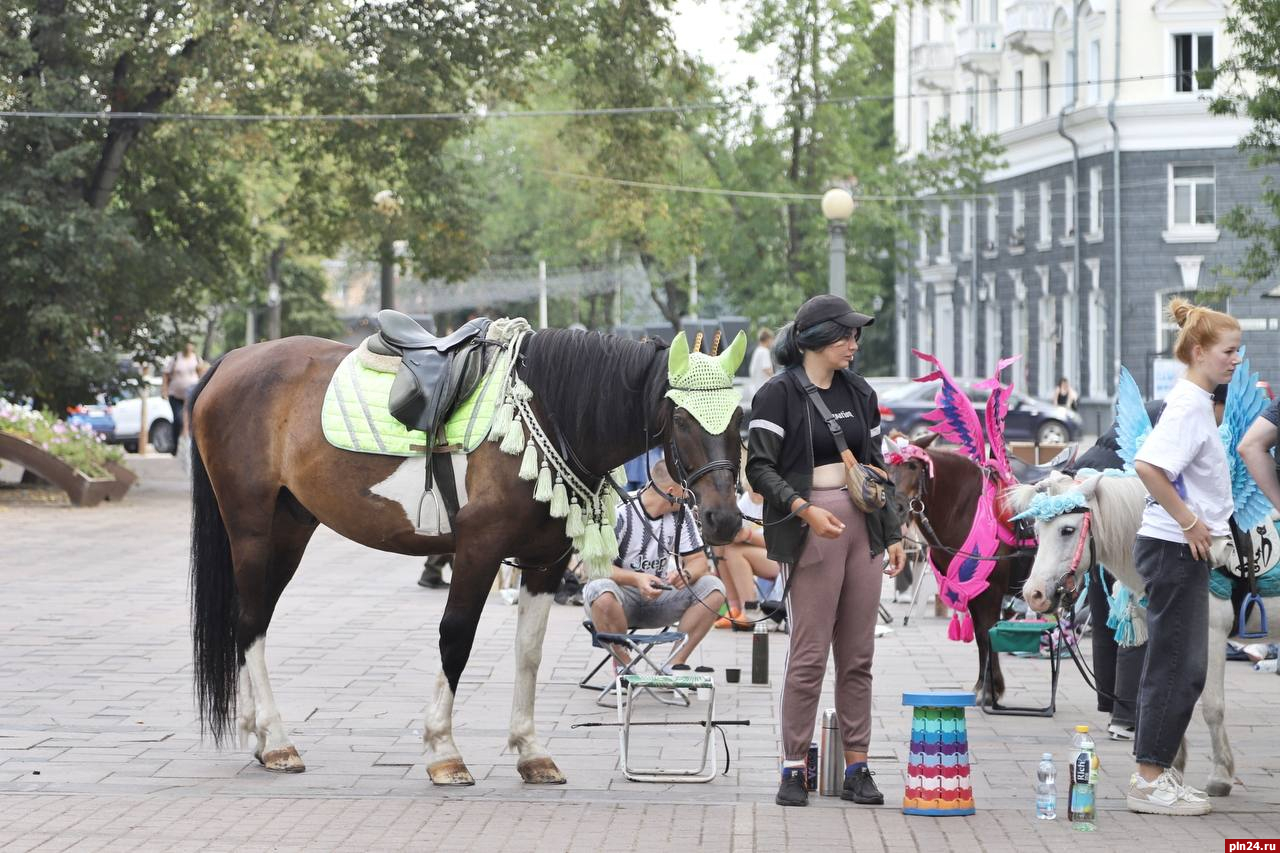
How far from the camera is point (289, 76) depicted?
24484 mm

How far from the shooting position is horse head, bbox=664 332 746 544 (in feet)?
21.9

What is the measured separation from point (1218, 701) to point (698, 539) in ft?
12.3

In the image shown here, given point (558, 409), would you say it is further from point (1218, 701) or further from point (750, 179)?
point (750, 179)

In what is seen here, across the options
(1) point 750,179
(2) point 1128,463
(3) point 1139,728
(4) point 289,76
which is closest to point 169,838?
(3) point 1139,728

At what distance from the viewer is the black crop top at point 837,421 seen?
692cm

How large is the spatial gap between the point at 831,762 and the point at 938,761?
56 centimetres

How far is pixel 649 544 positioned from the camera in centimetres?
1005

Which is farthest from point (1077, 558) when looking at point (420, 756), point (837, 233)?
point (837, 233)

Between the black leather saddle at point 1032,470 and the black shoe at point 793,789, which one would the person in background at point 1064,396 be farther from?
the black shoe at point 793,789

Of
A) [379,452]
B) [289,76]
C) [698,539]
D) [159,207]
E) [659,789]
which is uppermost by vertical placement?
[289,76]

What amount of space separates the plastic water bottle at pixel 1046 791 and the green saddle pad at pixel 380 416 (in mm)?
2596

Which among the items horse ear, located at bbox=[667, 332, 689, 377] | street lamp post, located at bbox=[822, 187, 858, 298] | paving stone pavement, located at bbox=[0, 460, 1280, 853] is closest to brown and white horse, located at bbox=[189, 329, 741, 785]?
horse ear, located at bbox=[667, 332, 689, 377]

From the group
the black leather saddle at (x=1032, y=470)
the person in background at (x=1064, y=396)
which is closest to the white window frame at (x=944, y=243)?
the person in background at (x=1064, y=396)

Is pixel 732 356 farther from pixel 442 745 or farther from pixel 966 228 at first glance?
pixel 966 228
